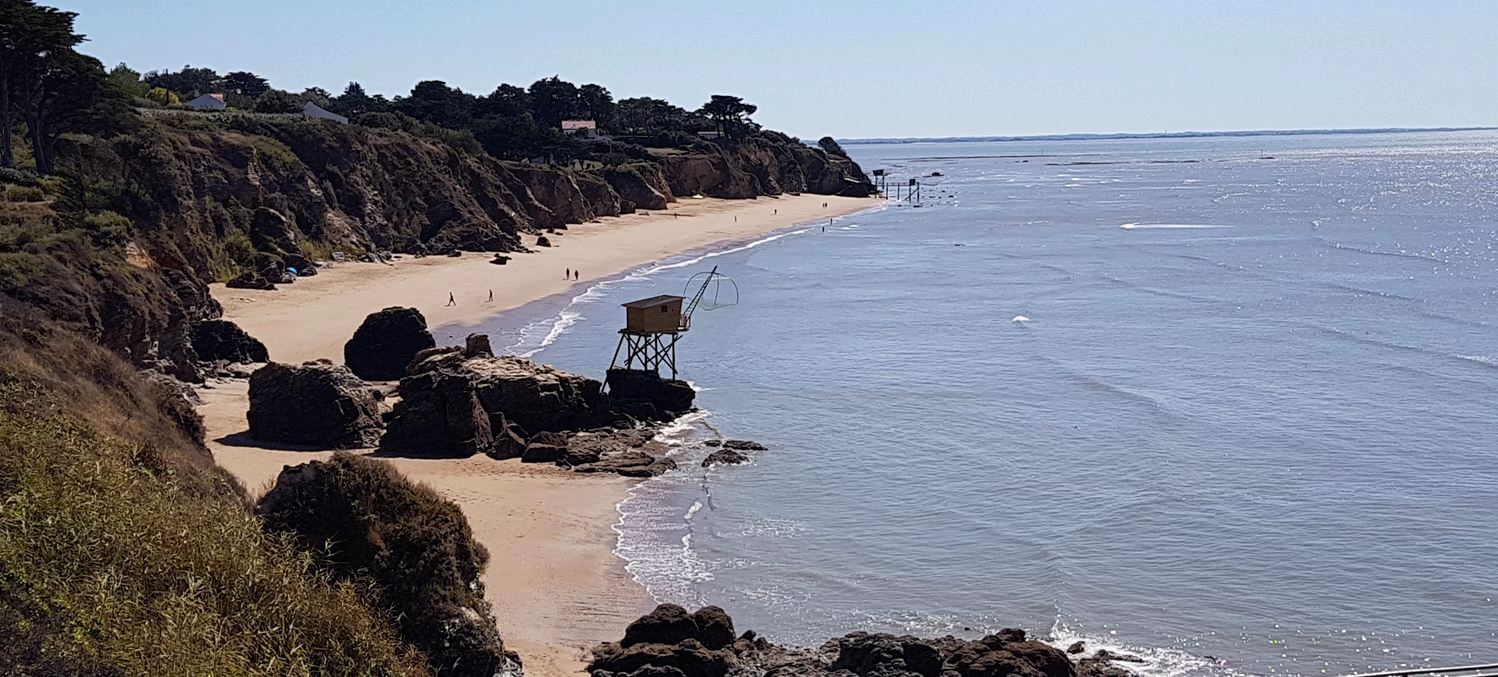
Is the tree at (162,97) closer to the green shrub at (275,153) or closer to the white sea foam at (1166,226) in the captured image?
the green shrub at (275,153)

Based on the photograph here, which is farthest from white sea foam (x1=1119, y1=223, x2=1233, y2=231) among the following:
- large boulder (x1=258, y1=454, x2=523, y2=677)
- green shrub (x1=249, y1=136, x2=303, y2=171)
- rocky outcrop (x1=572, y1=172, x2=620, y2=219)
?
large boulder (x1=258, y1=454, x2=523, y2=677)

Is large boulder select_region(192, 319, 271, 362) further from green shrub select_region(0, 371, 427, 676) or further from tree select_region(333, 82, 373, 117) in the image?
tree select_region(333, 82, 373, 117)

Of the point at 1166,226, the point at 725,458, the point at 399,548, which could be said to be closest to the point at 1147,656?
the point at 399,548

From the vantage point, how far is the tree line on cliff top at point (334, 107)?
44125mm

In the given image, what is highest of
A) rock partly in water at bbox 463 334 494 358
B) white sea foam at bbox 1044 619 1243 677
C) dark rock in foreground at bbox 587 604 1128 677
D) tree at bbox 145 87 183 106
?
tree at bbox 145 87 183 106

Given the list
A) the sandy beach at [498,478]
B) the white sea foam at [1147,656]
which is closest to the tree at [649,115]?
the sandy beach at [498,478]

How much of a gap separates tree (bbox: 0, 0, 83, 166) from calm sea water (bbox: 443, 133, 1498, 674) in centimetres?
1670

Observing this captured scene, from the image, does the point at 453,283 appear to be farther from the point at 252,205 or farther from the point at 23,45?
the point at 23,45

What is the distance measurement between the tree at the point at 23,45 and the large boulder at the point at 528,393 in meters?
20.8

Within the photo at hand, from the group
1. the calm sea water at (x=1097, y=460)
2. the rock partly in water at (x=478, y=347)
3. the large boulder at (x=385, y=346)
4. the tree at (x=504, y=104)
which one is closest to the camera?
the calm sea water at (x=1097, y=460)

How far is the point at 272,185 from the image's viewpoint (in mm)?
58375

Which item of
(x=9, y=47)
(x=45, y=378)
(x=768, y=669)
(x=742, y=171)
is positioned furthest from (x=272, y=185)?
(x=742, y=171)

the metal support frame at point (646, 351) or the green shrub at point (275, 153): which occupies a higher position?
the green shrub at point (275, 153)

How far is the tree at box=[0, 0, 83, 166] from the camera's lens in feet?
140
